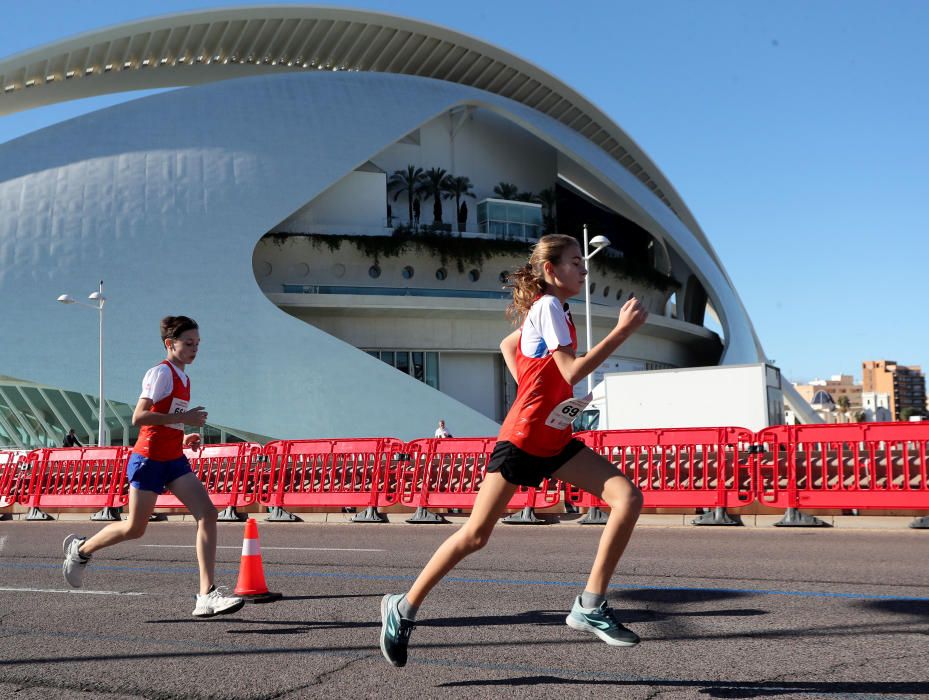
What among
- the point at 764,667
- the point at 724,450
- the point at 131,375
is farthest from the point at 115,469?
the point at 131,375

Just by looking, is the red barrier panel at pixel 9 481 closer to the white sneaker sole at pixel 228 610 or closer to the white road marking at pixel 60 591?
the white road marking at pixel 60 591

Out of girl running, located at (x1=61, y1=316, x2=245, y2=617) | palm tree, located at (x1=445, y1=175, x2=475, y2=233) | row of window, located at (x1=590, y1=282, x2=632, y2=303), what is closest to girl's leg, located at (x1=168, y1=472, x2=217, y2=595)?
girl running, located at (x1=61, y1=316, x2=245, y2=617)

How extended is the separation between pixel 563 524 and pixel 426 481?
2.06 metres

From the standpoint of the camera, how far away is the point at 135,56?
40.8 metres

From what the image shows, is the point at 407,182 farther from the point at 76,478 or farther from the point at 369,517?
the point at 369,517

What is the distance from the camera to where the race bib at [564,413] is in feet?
13.2

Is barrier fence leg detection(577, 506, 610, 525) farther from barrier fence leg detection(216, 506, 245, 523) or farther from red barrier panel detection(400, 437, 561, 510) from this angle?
barrier fence leg detection(216, 506, 245, 523)

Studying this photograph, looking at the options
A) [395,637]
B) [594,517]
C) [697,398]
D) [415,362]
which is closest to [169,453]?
[395,637]

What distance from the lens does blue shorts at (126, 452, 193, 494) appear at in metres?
5.79

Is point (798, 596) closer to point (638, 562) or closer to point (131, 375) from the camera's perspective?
point (638, 562)

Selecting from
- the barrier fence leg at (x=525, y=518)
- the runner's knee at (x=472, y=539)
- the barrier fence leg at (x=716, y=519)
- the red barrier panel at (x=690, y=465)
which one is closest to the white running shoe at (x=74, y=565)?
the runner's knee at (x=472, y=539)

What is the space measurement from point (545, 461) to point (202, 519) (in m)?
2.48

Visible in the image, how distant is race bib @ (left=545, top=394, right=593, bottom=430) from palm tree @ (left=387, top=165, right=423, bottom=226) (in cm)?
3713

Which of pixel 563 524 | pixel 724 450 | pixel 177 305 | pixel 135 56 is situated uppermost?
pixel 135 56
